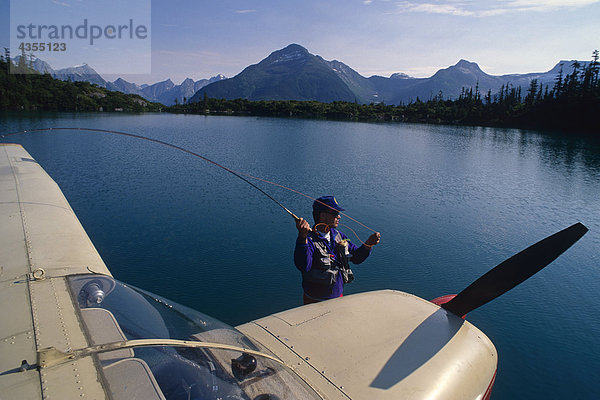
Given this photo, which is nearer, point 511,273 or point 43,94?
point 511,273

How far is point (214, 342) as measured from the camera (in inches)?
89.4

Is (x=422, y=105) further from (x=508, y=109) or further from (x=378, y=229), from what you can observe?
(x=378, y=229)

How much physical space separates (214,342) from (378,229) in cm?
930

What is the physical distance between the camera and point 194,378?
195cm

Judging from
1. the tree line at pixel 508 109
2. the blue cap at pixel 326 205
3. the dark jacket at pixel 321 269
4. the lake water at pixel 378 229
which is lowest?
the lake water at pixel 378 229

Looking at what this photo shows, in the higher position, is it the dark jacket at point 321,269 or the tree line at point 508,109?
the tree line at point 508,109

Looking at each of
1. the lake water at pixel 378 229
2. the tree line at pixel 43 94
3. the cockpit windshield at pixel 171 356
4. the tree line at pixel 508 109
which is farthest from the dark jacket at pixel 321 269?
the tree line at pixel 43 94

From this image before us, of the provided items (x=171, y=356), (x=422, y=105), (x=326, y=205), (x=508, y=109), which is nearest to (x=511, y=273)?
(x=326, y=205)

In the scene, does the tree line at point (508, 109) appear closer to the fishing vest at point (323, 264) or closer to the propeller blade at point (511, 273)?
the propeller blade at point (511, 273)

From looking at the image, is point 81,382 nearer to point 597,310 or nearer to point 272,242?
point 272,242

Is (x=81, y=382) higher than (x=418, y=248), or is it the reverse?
(x=81, y=382)

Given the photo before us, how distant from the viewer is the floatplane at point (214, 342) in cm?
172

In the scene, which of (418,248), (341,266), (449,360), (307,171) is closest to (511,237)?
(418,248)

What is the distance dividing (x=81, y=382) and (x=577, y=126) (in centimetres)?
7994
